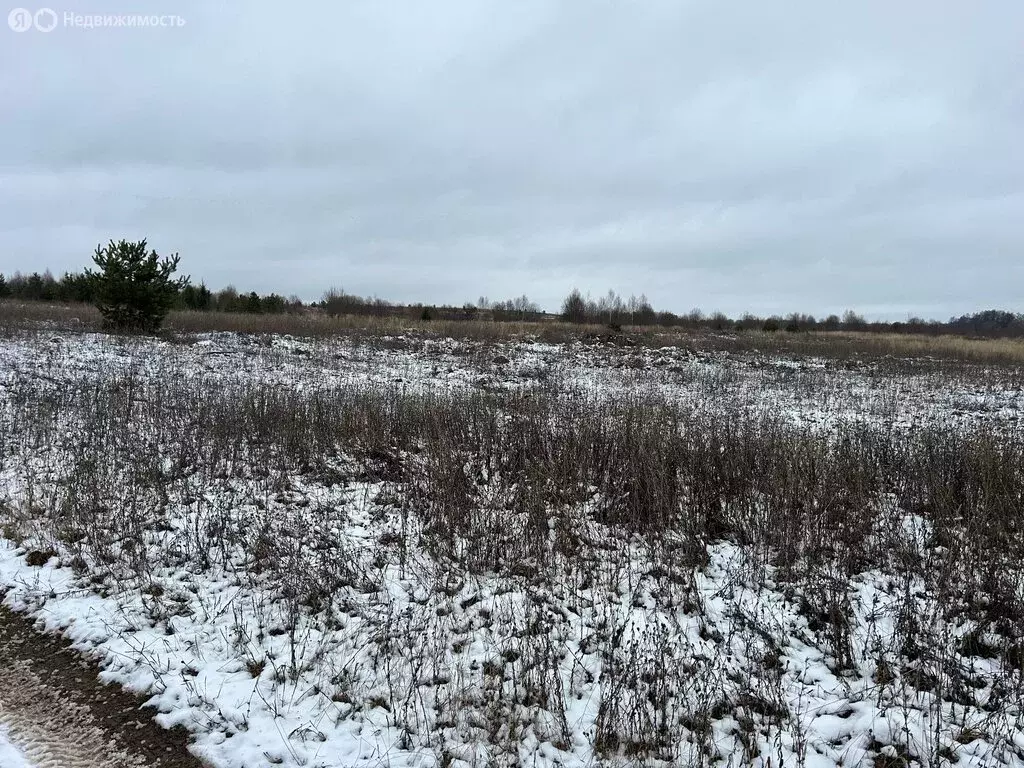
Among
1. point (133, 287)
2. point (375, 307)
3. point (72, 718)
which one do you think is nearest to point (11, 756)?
point (72, 718)

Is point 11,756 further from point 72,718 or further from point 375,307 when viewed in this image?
point 375,307

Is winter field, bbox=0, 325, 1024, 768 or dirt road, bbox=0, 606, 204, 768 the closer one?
dirt road, bbox=0, 606, 204, 768

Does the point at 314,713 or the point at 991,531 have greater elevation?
the point at 991,531

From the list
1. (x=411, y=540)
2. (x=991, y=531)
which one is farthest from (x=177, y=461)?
(x=991, y=531)

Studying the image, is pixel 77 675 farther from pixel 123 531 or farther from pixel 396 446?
pixel 396 446

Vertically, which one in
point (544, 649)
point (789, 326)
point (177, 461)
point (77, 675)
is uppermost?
point (789, 326)

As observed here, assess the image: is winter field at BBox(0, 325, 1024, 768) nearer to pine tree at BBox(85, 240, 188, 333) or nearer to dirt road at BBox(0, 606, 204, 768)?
dirt road at BBox(0, 606, 204, 768)

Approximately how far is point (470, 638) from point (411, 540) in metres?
1.46

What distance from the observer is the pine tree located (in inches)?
656

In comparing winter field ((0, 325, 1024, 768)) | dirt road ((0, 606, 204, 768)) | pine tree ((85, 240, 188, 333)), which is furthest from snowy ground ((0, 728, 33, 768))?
pine tree ((85, 240, 188, 333))

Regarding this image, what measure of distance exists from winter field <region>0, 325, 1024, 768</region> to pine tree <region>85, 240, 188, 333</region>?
10.1m

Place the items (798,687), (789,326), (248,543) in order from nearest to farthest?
(798,687) → (248,543) → (789,326)

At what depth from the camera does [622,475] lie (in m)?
6.00

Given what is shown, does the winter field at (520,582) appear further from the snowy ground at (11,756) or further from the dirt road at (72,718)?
the snowy ground at (11,756)
